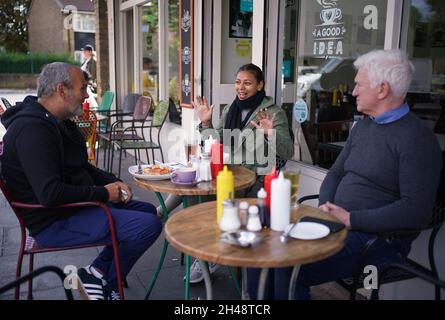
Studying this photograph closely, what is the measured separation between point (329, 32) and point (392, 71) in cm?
148

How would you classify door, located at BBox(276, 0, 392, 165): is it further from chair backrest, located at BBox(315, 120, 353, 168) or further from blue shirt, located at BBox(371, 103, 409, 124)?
blue shirt, located at BBox(371, 103, 409, 124)

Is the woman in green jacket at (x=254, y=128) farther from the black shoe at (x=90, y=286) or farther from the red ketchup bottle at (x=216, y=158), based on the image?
the black shoe at (x=90, y=286)

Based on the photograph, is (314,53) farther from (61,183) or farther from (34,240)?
(34,240)

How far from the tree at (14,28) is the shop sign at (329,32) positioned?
80.9 ft

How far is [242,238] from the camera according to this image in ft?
5.04

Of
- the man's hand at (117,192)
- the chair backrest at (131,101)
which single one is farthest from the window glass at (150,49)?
the man's hand at (117,192)

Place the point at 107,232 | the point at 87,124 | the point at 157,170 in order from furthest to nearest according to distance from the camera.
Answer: the point at 87,124
the point at 157,170
the point at 107,232

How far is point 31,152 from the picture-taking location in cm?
202

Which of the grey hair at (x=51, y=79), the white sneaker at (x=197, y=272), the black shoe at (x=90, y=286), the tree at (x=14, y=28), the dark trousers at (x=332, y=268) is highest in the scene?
the tree at (x=14, y=28)

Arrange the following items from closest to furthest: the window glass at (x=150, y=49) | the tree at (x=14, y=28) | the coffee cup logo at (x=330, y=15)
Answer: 1. the coffee cup logo at (x=330, y=15)
2. the window glass at (x=150, y=49)
3. the tree at (x=14, y=28)

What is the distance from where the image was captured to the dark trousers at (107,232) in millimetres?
2205

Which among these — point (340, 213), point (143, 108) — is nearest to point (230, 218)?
point (340, 213)

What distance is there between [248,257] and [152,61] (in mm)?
5764
